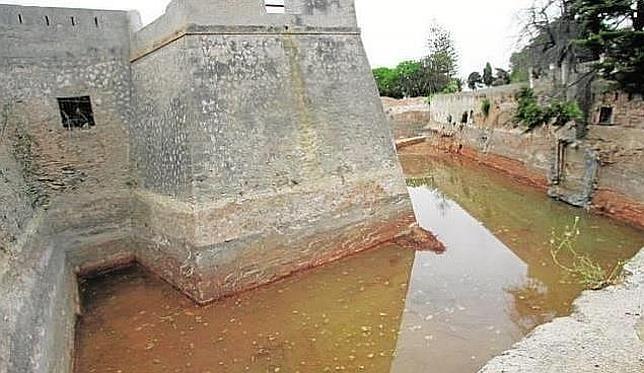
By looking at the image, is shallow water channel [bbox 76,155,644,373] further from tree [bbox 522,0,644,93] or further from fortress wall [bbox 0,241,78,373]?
tree [bbox 522,0,644,93]

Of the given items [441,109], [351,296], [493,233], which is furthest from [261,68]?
[441,109]

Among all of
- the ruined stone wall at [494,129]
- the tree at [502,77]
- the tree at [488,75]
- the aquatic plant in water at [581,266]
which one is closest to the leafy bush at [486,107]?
the ruined stone wall at [494,129]

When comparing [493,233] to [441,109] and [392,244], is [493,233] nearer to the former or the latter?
[392,244]

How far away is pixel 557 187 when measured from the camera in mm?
12172

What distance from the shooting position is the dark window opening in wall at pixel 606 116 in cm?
1090

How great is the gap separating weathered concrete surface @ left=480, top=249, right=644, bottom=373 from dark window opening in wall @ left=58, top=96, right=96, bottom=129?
7.49 meters

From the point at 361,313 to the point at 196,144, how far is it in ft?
11.2

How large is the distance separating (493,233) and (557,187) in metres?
3.24

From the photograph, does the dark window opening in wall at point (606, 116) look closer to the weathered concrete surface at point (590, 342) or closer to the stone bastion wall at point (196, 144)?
the stone bastion wall at point (196, 144)

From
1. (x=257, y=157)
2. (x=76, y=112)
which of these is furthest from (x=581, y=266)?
(x=76, y=112)

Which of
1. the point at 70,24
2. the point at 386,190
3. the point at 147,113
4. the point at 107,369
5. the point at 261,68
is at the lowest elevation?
the point at 107,369

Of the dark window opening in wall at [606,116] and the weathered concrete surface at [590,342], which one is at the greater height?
the dark window opening in wall at [606,116]

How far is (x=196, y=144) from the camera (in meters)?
7.02

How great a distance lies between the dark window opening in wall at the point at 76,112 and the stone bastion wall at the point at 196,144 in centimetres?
2
